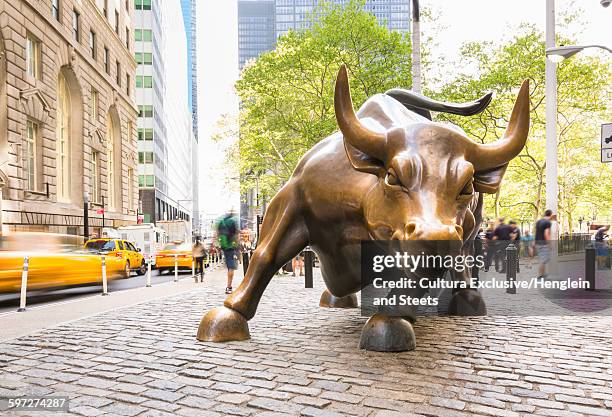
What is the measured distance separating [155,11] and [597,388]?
61114 millimetres

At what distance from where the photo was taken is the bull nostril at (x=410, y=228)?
3.27 meters

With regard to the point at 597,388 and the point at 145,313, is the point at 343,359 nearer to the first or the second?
the point at 597,388

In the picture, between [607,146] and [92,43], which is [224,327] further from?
[92,43]

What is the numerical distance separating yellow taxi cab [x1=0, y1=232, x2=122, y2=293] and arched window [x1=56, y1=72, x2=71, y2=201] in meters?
17.0

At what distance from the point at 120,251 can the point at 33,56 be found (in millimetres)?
11292

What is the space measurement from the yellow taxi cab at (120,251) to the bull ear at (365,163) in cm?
1362

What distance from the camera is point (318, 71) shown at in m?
23.5

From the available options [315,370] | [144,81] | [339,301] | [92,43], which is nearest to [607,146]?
[339,301]

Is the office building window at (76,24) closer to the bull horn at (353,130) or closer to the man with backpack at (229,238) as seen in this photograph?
the man with backpack at (229,238)

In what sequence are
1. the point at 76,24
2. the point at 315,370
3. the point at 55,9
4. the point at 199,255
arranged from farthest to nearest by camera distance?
the point at 76,24 < the point at 55,9 < the point at 199,255 < the point at 315,370

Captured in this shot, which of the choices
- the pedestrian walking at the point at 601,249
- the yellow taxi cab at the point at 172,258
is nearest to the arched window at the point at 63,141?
the yellow taxi cab at the point at 172,258

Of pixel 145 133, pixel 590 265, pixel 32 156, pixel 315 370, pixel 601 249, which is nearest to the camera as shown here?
pixel 315 370

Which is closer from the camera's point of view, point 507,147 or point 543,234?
point 507,147

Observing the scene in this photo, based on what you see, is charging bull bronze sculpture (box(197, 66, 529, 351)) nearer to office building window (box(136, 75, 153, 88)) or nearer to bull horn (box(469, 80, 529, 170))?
bull horn (box(469, 80, 529, 170))
